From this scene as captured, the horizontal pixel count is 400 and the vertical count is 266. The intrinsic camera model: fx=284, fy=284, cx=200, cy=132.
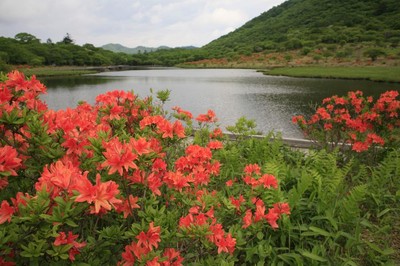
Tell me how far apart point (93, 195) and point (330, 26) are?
306 ft

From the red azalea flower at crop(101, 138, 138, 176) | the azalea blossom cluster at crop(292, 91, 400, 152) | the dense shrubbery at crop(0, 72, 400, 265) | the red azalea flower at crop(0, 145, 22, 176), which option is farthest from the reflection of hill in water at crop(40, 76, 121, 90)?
the red azalea flower at crop(101, 138, 138, 176)

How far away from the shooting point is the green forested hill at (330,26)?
210ft

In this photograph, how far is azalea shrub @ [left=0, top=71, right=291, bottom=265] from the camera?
4.58 feet

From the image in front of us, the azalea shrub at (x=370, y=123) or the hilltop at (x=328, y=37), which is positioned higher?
the hilltop at (x=328, y=37)

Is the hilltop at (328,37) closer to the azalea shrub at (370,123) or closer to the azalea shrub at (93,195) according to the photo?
the azalea shrub at (370,123)

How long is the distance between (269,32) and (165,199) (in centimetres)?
10873

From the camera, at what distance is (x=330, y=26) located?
80875mm

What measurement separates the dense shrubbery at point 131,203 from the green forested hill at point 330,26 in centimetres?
6129

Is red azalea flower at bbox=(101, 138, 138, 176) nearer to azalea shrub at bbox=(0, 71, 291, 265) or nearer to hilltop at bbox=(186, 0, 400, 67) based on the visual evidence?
azalea shrub at bbox=(0, 71, 291, 265)

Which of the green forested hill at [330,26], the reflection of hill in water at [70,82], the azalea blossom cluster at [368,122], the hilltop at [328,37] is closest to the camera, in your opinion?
the azalea blossom cluster at [368,122]

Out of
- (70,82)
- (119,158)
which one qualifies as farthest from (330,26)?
(119,158)

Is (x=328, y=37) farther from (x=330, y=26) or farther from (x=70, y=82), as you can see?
(x=70, y=82)

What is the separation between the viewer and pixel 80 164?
1.92 metres

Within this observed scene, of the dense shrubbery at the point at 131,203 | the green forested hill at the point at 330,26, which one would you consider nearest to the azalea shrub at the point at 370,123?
the dense shrubbery at the point at 131,203
